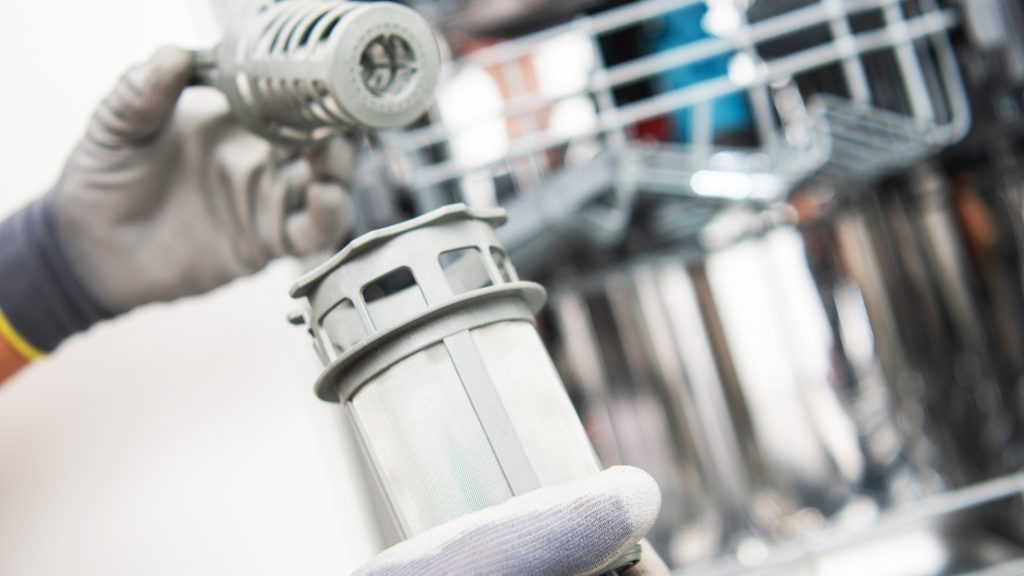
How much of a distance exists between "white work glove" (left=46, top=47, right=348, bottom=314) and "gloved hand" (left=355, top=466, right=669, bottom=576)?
311 mm

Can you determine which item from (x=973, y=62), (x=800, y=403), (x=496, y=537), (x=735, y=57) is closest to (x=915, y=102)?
(x=973, y=62)

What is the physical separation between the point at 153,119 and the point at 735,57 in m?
0.67

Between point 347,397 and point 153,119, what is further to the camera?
point 153,119

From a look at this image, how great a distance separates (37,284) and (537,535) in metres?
0.41

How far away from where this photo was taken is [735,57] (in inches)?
41.2

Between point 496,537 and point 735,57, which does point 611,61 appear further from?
point 496,537

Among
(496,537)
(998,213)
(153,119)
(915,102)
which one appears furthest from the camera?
(998,213)

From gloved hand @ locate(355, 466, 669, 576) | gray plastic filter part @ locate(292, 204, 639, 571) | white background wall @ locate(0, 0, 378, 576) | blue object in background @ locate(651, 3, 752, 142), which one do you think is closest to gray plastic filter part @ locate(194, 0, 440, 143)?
gray plastic filter part @ locate(292, 204, 639, 571)

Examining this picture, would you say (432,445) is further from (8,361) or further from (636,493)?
(8,361)

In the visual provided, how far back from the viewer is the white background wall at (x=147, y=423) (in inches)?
28.3

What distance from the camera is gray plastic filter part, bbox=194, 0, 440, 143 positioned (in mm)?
407

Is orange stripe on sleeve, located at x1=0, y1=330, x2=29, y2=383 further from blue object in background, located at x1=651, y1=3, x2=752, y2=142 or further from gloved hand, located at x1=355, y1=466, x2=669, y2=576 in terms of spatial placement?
blue object in background, located at x1=651, y1=3, x2=752, y2=142

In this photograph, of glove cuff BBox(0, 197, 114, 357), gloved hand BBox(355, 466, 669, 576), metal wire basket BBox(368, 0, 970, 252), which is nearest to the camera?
gloved hand BBox(355, 466, 669, 576)

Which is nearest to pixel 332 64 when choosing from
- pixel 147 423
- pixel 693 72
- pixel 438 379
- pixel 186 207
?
pixel 438 379
